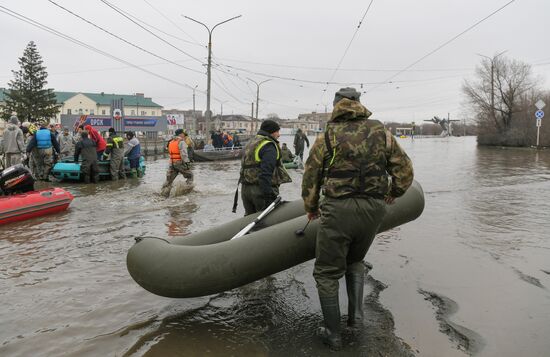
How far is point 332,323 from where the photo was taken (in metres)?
3.27

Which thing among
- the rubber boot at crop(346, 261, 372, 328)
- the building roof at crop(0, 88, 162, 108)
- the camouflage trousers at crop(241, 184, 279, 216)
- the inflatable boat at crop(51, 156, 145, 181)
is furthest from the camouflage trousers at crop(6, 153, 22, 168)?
the building roof at crop(0, 88, 162, 108)

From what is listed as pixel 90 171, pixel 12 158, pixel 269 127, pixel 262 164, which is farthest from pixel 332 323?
pixel 90 171

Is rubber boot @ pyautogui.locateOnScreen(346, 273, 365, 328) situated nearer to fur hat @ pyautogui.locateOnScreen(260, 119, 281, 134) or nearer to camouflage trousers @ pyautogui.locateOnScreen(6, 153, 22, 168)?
fur hat @ pyautogui.locateOnScreen(260, 119, 281, 134)

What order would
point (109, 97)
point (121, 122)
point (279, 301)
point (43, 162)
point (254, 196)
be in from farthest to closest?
point (109, 97) < point (121, 122) < point (43, 162) < point (254, 196) < point (279, 301)

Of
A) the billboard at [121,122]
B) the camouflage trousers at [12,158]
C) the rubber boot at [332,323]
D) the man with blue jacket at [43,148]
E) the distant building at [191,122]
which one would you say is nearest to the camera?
the rubber boot at [332,323]

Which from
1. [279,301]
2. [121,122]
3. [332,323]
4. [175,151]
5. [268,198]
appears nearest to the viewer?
[332,323]

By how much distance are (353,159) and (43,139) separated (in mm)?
12224

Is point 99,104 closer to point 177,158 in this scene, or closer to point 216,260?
point 177,158

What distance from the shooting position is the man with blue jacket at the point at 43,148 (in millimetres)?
12742

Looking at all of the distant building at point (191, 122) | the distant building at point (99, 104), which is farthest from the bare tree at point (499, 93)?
the distant building at point (99, 104)

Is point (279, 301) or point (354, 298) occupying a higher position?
point (354, 298)

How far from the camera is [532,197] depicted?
10.6m

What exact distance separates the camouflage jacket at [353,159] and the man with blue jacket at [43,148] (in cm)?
1185

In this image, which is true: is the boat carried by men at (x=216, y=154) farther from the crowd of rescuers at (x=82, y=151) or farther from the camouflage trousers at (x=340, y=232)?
the camouflage trousers at (x=340, y=232)
